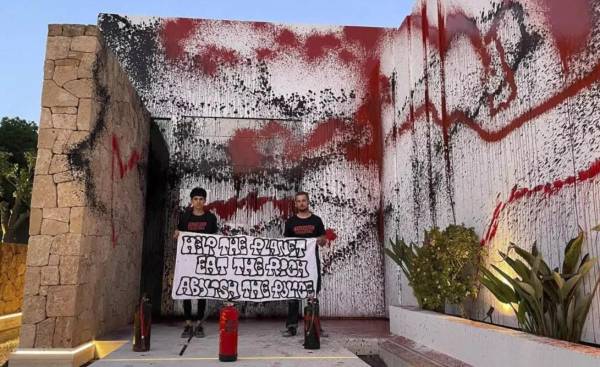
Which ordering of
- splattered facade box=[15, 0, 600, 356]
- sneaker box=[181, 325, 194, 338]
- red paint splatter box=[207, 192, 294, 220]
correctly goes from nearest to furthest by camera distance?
splattered facade box=[15, 0, 600, 356] → sneaker box=[181, 325, 194, 338] → red paint splatter box=[207, 192, 294, 220]

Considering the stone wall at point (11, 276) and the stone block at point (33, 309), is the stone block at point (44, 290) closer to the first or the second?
the stone block at point (33, 309)

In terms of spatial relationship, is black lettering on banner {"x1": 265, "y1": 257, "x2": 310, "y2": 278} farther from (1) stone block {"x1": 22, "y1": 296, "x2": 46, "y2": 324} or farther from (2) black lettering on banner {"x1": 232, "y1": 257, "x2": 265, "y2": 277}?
(1) stone block {"x1": 22, "y1": 296, "x2": 46, "y2": 324}

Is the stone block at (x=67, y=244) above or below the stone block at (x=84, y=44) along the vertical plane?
below

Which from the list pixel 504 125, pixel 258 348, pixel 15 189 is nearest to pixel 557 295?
pixel 504 125

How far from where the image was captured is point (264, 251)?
4.66 meters

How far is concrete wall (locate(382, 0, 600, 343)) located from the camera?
2686 millimetres

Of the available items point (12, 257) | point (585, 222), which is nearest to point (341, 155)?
point (585, 222)

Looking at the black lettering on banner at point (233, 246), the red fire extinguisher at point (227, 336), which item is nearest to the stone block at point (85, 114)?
the black lettering on banner at point (233, 246)

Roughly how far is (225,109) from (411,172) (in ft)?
8.80

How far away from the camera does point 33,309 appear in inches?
138

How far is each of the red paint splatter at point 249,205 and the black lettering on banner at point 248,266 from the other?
1630mm

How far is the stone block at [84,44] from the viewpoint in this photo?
12.8ft

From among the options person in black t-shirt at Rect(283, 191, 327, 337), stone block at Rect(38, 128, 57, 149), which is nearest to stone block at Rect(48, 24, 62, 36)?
stone block at Rect(38, 128, 57, 149)

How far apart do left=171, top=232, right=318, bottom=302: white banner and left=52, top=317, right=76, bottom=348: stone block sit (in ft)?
3.35
